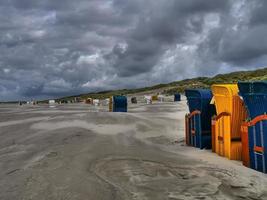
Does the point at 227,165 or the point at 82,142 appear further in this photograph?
the point at 82,142

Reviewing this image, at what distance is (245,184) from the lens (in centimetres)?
810

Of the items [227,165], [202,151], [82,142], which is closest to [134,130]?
[82,142]

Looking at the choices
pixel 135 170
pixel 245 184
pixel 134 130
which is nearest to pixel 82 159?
pixel 135 170

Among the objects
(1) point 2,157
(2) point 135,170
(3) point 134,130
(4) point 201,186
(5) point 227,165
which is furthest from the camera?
(3) point 134,130

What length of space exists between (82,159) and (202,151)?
365 centimetres

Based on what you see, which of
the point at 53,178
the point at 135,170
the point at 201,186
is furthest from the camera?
the point at 135,170

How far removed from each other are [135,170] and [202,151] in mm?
3681

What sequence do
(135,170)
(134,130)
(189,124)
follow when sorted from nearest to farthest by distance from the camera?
1. (135,170)
2. (189,124)
3. (134,130)

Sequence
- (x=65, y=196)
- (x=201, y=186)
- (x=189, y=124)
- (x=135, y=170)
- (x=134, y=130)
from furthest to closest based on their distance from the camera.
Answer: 1. (x=134, y=130)
2. (x=189, y=124)
3. (x=135, y=170)
4. (x=201, y=186)
5. (x=65, y=196)

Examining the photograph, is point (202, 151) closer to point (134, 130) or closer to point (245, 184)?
point (245, 184)

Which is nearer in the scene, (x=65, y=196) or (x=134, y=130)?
(x=65, y=196)

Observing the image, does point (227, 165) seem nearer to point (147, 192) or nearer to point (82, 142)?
point (147, 192)

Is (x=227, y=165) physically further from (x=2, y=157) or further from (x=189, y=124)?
(x=2, y=157)

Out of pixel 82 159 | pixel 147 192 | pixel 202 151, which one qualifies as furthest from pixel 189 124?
A: pixel 147 192
